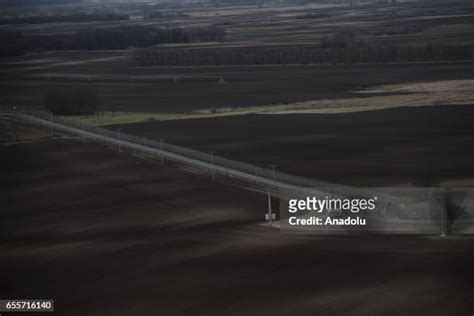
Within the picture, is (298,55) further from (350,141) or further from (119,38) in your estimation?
(350,141)

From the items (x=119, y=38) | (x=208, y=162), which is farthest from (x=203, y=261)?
(x=119, y=38)

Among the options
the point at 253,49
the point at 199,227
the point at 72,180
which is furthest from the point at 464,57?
the point at 199,227

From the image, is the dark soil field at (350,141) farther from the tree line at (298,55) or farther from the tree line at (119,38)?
the tree line at (119,38)

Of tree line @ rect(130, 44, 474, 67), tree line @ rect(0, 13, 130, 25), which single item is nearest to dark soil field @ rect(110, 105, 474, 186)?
tree line @ rect(130, 44, 474, 67)

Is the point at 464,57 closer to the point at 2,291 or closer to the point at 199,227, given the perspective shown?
the point at 199,227

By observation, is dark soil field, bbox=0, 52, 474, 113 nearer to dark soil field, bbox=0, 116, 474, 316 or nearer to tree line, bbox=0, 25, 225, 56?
tree line, bbox=0, 25, 225, 56
